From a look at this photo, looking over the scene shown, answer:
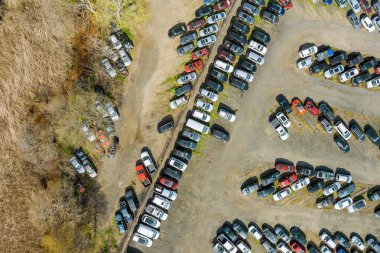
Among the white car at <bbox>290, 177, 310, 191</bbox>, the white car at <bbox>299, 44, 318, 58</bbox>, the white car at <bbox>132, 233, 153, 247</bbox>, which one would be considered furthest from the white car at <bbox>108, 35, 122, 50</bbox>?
the white car at <bbox>290, 177, 310, 191</bbox>

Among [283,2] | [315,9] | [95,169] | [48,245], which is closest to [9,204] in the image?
[48,245]

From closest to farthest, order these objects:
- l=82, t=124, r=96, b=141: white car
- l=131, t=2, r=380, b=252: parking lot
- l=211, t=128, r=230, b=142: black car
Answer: l=211, t=128, r=230, b=142: black car < l=82, t=124, r=96, b=141: white car < l=131, t=2, r=380, b=252: parking lot

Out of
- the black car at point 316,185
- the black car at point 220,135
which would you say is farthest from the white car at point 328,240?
the black car at point 220,135

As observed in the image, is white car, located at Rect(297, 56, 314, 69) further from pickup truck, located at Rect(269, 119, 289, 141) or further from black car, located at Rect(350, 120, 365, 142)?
black car, located at Rect(350, 120, 365, 142)

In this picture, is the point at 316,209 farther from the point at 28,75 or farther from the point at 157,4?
the point at 28,75

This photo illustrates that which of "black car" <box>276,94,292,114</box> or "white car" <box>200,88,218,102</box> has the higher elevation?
"black car" <box>276,94,292,114</box>

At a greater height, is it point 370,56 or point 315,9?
point 315,9
